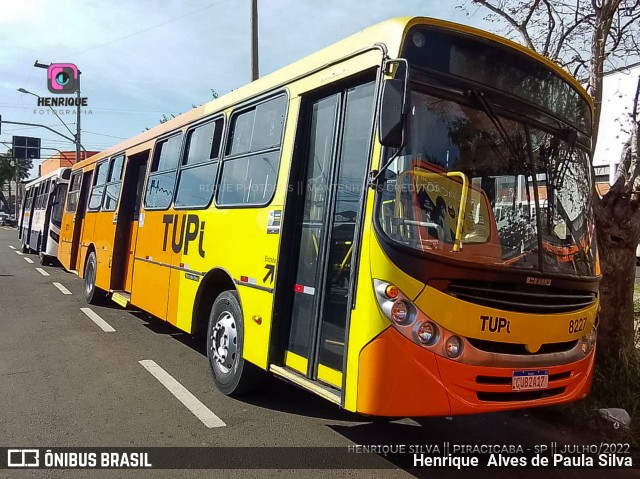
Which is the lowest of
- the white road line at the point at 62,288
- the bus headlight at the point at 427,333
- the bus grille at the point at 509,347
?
the white road line at the point at 62,288

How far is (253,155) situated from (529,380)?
3.04m

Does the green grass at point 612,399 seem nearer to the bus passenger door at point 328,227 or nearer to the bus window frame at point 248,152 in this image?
the bus passenger door at point 328,227

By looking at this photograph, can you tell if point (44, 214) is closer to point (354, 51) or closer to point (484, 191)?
point (354, 51)

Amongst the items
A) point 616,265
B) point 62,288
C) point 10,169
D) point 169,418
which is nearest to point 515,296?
point 616,265

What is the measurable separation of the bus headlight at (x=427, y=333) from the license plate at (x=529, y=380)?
68 centimetres

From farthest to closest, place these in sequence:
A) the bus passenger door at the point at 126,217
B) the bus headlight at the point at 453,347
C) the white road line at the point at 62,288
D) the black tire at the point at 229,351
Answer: the white road line at the point at 62,288 < the bus passenger door at the point at 126,217 < the black tire at the point at 229,351 < the bus headlight at the point at 453,347

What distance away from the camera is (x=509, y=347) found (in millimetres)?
3600

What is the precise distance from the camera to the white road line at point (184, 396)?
463 centimetres

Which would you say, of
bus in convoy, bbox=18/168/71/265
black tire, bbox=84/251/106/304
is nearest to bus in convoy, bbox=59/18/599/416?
black tire, bbox=84/251/106/304

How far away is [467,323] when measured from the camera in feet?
11.2

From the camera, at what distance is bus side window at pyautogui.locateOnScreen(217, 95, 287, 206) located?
4781 millimetres

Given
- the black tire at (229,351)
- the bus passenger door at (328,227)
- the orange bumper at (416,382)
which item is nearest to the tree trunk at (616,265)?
the orange bumper at (416,382)

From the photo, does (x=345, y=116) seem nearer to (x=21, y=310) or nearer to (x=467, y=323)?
(x=467, y=323)

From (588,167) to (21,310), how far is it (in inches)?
353
